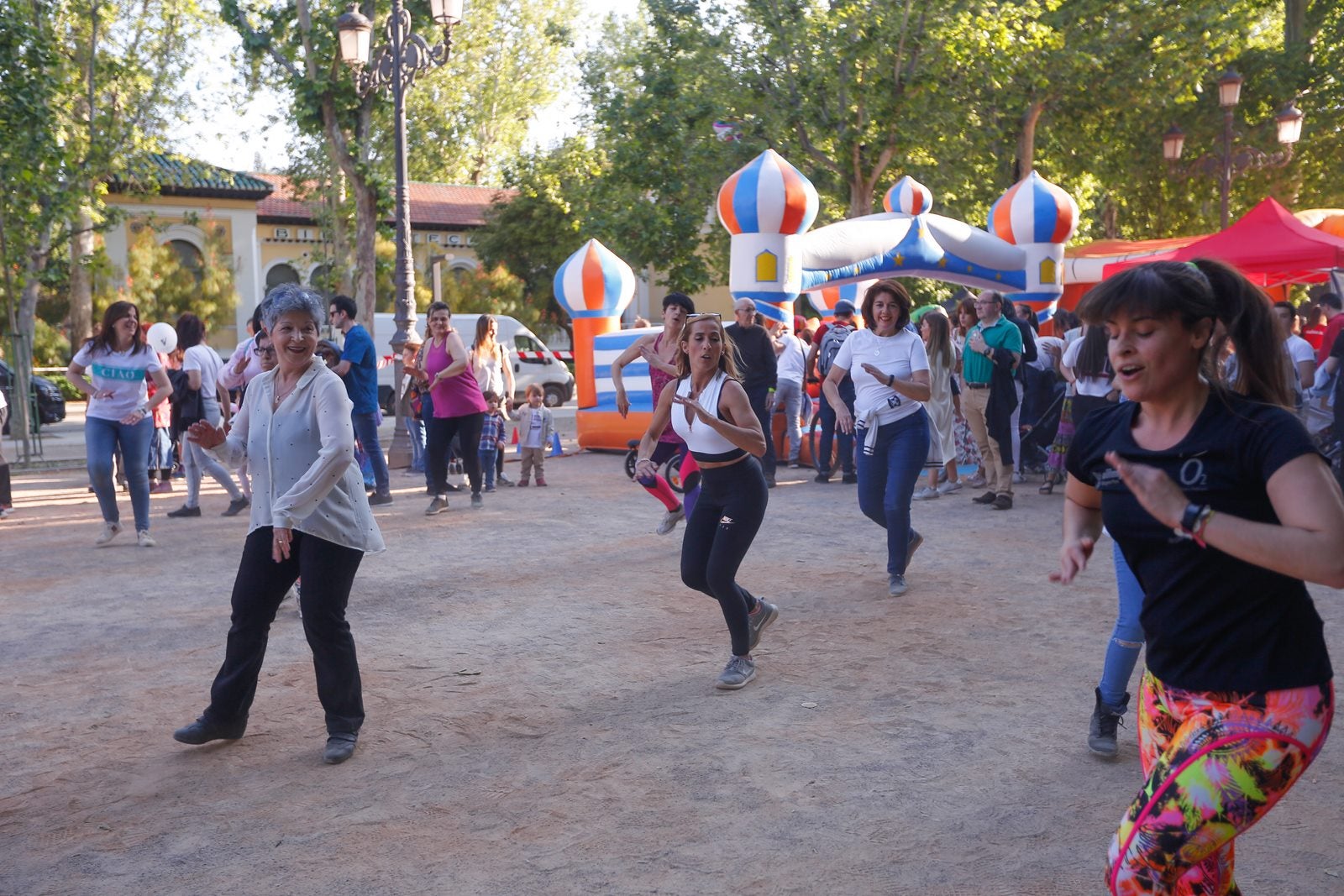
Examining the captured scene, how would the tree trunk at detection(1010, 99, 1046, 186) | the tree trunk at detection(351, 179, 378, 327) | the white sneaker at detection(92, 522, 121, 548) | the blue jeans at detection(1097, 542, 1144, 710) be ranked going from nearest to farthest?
the blue jeans at detection(1097, 542, 1144, 710) → the white sneaker at detection(92, 522, 121, 548) → the tree trunk at detection(351, 179, 378, 327) → the tree trunk at detection(1010, 99, 1046, 186)

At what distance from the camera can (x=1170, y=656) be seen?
98.0 inches

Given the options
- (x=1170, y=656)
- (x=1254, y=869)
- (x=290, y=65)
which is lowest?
(x=1254, y=869)

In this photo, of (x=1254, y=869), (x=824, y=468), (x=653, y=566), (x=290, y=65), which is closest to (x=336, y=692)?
(x=1254, y=869)

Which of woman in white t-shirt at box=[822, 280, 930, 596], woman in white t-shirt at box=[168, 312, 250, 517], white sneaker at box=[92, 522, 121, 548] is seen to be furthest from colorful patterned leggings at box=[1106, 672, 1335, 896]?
woman in white t-shirt at box=[168, 312, 250, 517]

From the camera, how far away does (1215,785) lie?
2318mm

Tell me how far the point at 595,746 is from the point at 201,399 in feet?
26.3

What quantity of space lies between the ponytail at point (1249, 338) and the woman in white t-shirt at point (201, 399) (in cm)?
959

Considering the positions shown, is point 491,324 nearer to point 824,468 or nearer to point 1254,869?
point 824,468

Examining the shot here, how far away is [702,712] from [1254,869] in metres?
2.19

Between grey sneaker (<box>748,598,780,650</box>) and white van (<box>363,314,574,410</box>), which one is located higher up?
white van (<box>363,314,574,410</box>)

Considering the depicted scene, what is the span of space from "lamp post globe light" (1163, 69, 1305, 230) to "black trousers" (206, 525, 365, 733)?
16.7 meters

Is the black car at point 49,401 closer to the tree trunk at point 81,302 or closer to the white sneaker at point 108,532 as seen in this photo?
the tree trunk at point 81,302

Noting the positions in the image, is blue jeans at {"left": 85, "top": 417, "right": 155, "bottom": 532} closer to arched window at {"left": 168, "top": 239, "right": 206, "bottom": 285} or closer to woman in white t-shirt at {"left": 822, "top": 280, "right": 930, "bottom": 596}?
woman in white t-shirt at {"left": 822, "top": 280, "right": 930, "bottom": 596}

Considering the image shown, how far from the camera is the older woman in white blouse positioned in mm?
4688
